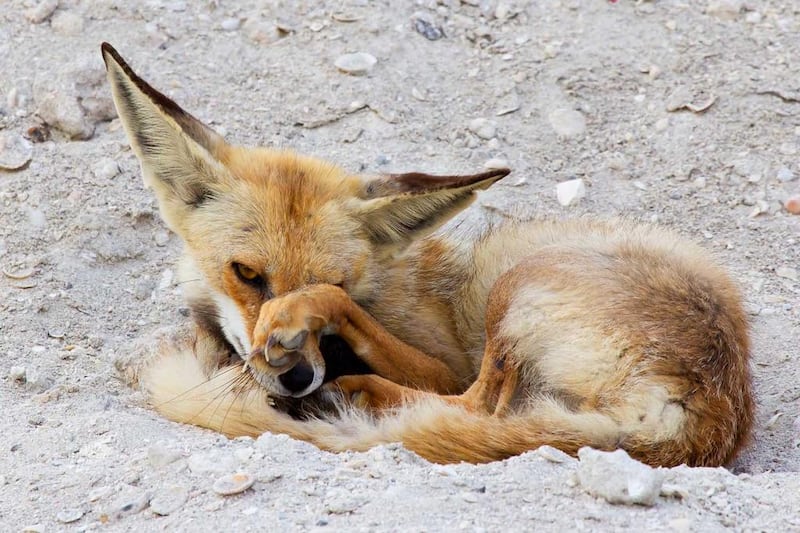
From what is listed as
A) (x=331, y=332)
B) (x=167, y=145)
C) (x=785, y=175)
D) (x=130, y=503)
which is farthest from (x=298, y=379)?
→ (x=785, y=175)

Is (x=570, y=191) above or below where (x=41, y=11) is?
below

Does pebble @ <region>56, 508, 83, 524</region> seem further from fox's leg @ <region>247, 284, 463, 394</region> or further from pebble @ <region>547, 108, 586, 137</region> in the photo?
pebble @ <region>547, 108, 586, 137</region>

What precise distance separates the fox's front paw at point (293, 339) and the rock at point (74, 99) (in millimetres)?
2891

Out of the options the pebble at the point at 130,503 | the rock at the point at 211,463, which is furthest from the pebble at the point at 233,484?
the pebble at the point at 130,503

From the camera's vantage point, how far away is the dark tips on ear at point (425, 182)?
3.99m

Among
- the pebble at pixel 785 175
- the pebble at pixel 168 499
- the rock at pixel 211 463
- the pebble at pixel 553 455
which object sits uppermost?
the pebble at pixel 168 499

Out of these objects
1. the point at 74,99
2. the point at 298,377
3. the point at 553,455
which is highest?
the point at 74,99

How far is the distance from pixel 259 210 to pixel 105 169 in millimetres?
2180

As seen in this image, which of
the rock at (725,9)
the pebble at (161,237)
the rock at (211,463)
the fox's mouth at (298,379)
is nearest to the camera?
the rock at (211,463)

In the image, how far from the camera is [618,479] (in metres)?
2.91

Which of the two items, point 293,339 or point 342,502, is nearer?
point 342,502

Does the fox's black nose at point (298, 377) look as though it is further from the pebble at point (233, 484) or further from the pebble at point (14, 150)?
the pebble at point (14, 150)

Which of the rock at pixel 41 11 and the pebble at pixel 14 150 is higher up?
the rock at pixel 41 11

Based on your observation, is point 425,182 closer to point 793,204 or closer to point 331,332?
point 331,332
